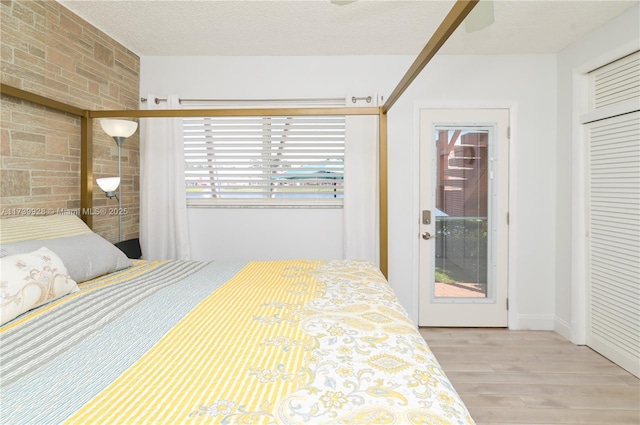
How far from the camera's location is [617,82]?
2750 mm

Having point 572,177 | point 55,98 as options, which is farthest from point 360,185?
point 55,98

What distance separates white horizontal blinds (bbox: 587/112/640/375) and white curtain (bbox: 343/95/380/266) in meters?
1.70

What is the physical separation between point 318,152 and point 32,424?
3.02 meters

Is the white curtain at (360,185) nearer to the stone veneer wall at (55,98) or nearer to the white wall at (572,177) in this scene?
the white wall at (572,177)

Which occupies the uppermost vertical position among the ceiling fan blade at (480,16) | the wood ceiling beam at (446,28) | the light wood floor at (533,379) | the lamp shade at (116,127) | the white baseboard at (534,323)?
the ceiling fan blade at (480,16)

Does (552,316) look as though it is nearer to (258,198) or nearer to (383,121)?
(383,121)

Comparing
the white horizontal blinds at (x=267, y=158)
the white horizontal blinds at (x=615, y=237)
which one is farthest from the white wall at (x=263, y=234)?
the white horizontal blinds at (x=615, y=237)

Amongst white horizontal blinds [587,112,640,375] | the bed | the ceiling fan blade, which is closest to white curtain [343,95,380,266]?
the ceiling fan blade

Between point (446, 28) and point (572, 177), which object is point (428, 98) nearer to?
point (572, 177)

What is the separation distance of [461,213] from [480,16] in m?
1.75

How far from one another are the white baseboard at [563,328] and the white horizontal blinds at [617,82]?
5.90 ft

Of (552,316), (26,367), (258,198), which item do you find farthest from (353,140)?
(26,367)

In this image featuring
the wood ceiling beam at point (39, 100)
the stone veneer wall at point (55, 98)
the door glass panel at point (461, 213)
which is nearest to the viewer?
the wood ceiling beam at point (39, 100)

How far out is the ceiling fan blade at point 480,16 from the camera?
2047mm
